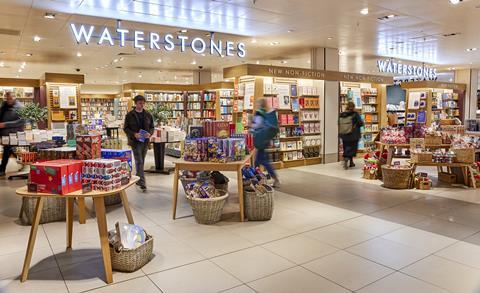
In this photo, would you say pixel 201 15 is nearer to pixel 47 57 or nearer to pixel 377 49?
pixel 377 49

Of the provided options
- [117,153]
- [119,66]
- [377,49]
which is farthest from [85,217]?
[119,66]

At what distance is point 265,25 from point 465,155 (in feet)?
14.8

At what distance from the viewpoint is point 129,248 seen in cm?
324

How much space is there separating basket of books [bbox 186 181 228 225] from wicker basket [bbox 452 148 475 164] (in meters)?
4.56

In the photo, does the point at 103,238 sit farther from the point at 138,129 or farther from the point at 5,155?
the point at 5,155

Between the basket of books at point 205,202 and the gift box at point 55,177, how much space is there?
1738mm

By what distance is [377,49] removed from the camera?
10.6 meters

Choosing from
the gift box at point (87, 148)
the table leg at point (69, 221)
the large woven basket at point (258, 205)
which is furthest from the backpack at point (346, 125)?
the table leg at point (69, 221)

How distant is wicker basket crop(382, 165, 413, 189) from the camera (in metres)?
6.54

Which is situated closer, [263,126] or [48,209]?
[48,209]

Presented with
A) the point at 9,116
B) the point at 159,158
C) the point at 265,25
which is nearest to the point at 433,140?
the point at 265,25

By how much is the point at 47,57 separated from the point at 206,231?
996cm

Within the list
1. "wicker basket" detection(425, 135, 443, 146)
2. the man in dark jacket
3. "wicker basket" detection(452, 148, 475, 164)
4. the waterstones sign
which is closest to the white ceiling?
the waterstones sign

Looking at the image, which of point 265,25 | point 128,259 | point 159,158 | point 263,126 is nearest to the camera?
point 128,259
